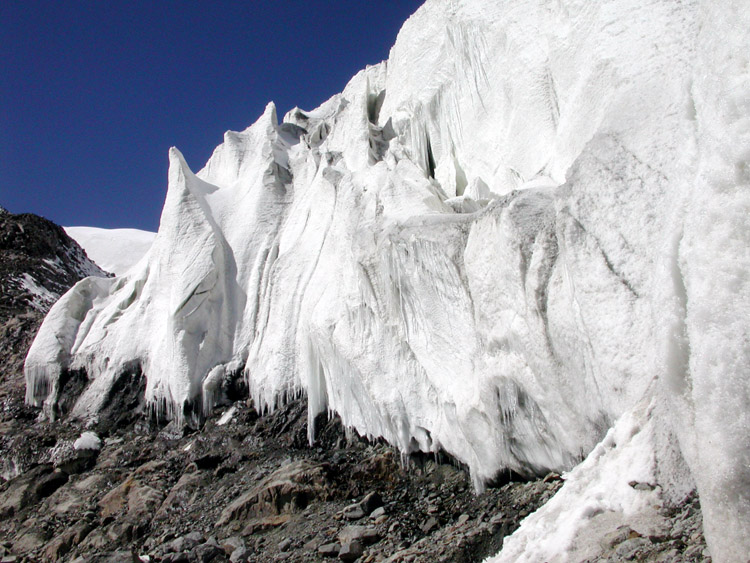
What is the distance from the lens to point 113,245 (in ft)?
169

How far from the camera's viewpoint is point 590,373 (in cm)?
567

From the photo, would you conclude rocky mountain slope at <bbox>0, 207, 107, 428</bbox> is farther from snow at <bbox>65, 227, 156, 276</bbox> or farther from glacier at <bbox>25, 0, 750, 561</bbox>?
snow at <bbox>65, 227, 156, 276</bbox>

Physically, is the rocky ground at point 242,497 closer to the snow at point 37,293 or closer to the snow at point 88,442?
the snow at point 88,442

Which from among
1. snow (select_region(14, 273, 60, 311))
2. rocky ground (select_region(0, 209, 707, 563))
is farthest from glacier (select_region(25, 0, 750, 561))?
snow (select_region(14, 273, 60, 311))

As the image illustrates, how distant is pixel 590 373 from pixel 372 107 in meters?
15.8

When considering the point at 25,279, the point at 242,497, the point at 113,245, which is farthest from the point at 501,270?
the point at 113,245

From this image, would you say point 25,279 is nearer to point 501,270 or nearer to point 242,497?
point 242,497

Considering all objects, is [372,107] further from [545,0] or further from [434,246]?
[434,246]

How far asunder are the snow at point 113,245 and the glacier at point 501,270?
30197 millimetres

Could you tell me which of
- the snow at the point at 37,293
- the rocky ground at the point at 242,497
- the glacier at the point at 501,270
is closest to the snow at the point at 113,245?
the snow at the point at 37,293

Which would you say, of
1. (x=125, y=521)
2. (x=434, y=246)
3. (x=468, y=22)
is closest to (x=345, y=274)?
(x=434, y=246)

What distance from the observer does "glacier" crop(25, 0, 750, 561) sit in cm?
339

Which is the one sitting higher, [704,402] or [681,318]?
[681,318]

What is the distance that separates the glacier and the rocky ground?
1.50ft
